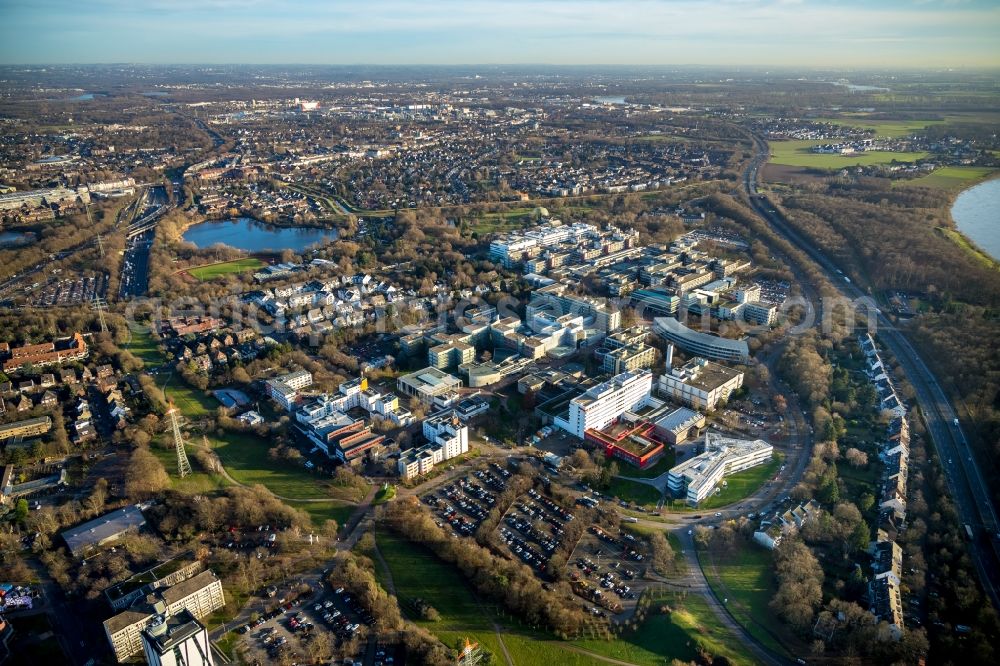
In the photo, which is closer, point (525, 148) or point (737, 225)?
point (737, 225)

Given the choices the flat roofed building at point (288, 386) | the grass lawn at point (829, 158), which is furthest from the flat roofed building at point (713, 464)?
the grass lawn at point (829, 158)

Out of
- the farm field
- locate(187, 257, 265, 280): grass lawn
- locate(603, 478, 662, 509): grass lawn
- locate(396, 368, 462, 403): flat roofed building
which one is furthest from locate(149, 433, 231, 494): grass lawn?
the farm field

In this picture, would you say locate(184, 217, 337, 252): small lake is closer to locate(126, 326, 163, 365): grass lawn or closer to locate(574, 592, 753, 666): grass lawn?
locate(126, 326, 163, 365): grass lawn

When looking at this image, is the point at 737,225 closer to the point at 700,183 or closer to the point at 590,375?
the point at 700,183

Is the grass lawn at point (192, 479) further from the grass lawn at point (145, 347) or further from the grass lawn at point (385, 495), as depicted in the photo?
the grass lawn at point (145, 347)

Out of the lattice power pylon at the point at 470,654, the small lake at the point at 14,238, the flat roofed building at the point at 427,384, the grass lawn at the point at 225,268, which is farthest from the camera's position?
the small lake at the point at 14,238

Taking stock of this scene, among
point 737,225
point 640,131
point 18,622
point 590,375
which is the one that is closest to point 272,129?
point 640,131

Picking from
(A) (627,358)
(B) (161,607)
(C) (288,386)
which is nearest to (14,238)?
(C) (288,386)
